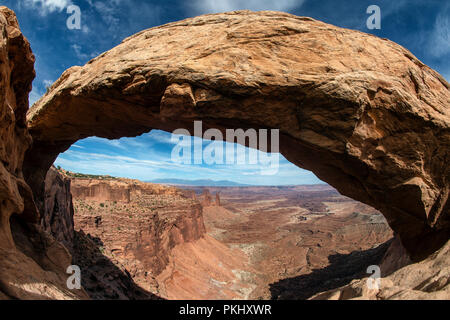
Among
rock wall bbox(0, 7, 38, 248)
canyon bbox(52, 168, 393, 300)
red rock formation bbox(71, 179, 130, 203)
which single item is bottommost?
canyon bbox(52, 168, 393, 300)

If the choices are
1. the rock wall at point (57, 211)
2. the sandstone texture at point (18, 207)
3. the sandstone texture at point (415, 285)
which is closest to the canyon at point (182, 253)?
the rock wall at point (57, 211)

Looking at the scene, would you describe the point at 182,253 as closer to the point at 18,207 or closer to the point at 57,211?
the point at 57,211

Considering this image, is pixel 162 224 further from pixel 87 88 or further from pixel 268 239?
pixel 268 239

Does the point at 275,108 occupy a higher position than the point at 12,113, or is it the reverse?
the point at 275,108

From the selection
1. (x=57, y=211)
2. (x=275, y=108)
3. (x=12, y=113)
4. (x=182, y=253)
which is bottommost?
(x=182, y=253)

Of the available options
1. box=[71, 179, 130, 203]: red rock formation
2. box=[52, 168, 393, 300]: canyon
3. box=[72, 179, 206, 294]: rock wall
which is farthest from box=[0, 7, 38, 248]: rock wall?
box=[71, 179, 130, 203]: red rock formation

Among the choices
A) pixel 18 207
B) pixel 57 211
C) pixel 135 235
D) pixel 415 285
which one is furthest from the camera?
pixel 135 235

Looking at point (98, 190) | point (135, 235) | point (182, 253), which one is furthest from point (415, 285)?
point (98, 190)

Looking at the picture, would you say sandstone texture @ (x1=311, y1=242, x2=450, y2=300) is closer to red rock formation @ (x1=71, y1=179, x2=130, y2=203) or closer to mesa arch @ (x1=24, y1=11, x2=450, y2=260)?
mesa arch @ (x1=24, y1=11, x2=450, y2=260)
